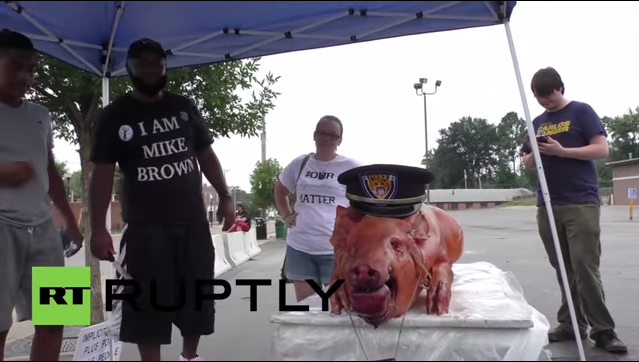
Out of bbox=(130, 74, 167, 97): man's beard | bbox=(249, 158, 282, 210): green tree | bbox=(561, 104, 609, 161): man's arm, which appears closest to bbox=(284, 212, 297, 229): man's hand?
bbox=(130, 74, 167, 97): man's beard

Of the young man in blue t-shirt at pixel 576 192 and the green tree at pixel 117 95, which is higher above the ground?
the green tree at pixel 117 95

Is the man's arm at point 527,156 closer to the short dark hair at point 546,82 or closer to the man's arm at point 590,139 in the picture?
the man's arm at point 590,139

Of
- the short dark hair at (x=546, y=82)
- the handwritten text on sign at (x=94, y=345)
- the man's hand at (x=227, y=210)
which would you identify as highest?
the short dark hair at (x=546, y=82)

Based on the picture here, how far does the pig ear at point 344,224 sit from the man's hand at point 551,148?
132 centimetres

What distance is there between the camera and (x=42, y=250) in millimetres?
3113

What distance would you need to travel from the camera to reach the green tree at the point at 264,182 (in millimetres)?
27359

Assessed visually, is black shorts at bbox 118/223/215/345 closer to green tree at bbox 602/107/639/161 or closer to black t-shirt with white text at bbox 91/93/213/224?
black t-shirt with white text at bbox 91/93/213/224

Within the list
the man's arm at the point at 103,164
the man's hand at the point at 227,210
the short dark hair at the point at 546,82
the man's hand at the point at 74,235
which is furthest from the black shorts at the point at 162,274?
the short dark hair at the point at 546,82

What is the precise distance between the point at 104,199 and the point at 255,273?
7961mm

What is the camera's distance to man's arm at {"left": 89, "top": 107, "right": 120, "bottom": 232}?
9.04 feet

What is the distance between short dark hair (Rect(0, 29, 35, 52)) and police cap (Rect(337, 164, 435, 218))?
1861mm

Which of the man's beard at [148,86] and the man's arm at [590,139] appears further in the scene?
the man's arm at [590,139]

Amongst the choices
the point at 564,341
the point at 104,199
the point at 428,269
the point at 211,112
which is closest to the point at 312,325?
the point at 428,269

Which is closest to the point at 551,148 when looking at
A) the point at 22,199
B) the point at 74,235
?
the point at 74,235
